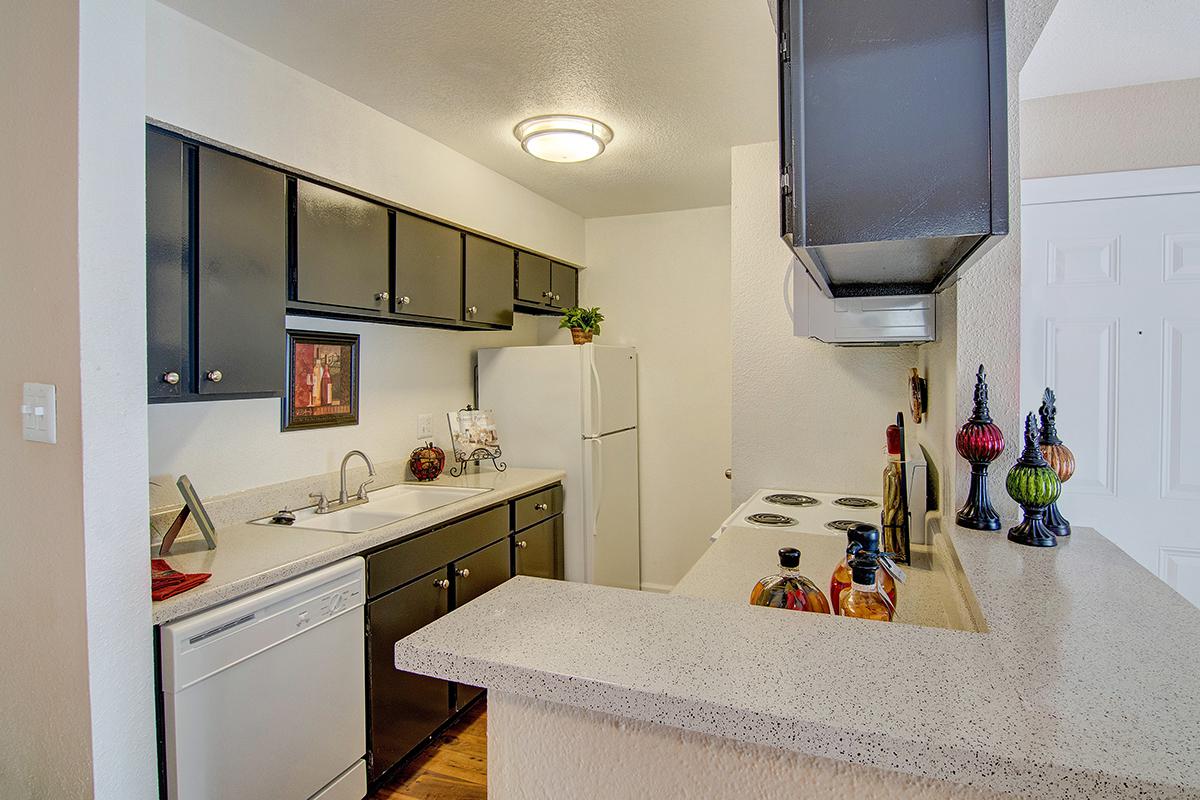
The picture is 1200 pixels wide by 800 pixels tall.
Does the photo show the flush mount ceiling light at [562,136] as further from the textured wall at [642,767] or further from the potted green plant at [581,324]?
the textured wall at [642,767]

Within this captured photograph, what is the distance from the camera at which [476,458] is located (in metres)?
3.45

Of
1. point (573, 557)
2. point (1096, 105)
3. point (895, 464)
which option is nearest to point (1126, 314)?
point (1096, 105)

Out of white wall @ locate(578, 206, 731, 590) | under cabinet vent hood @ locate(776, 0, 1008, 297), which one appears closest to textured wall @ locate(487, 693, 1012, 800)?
under cabinet vent hood @ locate(776, 0, 1008, 297)

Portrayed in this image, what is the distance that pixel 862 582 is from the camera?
3.14ft

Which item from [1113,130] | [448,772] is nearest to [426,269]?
[448,772]

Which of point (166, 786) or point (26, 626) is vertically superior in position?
point (26, 626)

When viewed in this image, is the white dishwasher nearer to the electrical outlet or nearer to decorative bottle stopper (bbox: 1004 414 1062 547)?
the electrical outlet

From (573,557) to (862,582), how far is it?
102 inches

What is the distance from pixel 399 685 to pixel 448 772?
0.36 metres

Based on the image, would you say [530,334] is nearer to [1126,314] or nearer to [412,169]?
[412,169]

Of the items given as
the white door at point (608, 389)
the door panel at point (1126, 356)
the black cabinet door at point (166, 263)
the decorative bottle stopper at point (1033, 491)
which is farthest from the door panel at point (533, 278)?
the decorative bottle stopper at point (1033, 491)

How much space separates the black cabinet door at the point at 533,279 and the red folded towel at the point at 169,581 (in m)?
2.18

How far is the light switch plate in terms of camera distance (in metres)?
1.37

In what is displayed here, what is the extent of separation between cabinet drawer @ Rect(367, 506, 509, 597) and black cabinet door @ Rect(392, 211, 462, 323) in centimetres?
91
